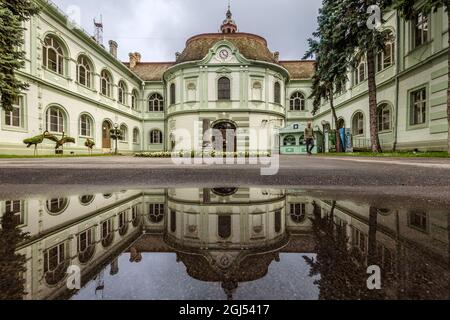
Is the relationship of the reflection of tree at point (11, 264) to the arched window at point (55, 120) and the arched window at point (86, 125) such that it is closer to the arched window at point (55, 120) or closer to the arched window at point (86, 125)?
the arched window at point (55, 120)

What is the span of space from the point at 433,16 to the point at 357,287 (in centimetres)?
1587

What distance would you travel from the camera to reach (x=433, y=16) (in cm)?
1138

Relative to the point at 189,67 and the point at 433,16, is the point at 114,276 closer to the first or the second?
the point at 433,16

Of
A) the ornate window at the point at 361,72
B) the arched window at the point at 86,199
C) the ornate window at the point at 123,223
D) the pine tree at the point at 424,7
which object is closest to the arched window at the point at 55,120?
the arched window at the point at 86,199

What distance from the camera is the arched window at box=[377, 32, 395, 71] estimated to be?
14578 millimetres

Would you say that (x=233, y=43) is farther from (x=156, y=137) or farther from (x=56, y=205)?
(x=56, y=205)

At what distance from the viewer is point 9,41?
9.27 meters

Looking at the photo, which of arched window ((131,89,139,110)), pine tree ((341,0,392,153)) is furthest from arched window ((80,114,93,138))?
pine tree ((341,0,392,153))

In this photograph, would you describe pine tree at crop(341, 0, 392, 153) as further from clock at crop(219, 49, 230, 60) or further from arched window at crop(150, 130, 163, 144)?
arched window at crop(150, 130, 163, 144)

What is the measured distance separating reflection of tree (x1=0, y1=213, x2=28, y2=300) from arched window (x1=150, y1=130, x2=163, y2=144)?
27149mm

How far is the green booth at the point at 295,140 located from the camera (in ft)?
66.8

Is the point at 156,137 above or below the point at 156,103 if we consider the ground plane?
below

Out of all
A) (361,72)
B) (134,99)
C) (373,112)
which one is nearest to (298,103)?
(361,72)

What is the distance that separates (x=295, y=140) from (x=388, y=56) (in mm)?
8464
